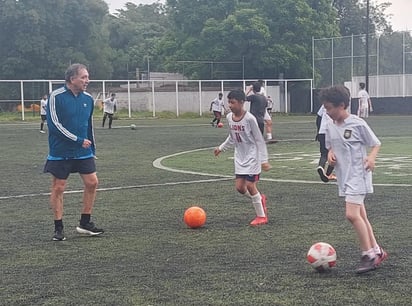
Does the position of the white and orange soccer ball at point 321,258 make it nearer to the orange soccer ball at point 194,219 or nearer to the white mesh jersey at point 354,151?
the white mesh jersey at point 354,151

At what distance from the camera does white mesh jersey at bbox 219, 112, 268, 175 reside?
370 inches

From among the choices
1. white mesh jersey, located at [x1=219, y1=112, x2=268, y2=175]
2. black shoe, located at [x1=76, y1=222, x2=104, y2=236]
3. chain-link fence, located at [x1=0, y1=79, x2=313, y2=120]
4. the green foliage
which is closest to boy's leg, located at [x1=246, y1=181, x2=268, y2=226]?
white mesh jersey, located at [x1=219, y1=112, x2=268, y2=175]

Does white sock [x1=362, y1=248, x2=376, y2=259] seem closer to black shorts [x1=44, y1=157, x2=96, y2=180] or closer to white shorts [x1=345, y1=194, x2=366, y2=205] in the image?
white shorts [x1=345, y1=194, x2=366, y2=205]

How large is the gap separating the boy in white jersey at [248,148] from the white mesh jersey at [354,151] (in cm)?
265

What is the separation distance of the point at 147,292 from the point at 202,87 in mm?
50251

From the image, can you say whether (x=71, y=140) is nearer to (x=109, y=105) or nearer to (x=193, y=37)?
(x=109, y=105)

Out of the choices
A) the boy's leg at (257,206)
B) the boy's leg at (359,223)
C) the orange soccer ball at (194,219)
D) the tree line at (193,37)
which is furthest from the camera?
the tree line at (193,37)

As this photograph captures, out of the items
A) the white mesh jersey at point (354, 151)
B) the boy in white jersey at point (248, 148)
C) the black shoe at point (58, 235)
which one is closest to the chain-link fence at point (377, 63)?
the boy in white jersey at point (248, 148)

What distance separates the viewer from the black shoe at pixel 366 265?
634cm

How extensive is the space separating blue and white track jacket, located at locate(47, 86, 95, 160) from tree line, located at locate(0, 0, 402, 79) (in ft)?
169

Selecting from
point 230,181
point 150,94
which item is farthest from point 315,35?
point 230,181

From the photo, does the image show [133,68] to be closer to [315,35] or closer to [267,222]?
[315,35]

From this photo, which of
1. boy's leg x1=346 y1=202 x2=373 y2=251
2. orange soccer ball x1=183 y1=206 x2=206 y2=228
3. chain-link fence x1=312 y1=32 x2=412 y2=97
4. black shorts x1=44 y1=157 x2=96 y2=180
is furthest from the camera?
chain-link fence x1=312 y1=32 x2=412 y2=97

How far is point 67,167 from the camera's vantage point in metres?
8.61
